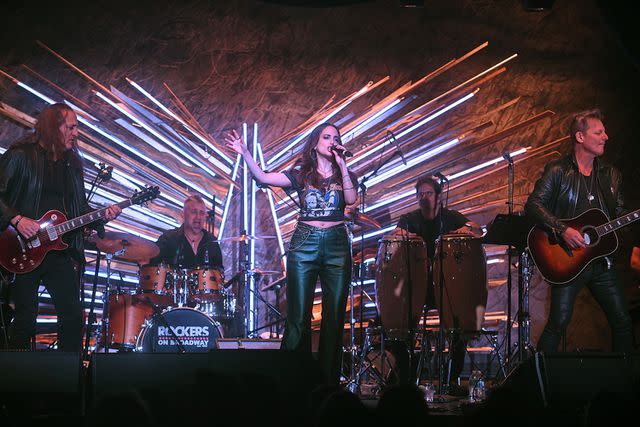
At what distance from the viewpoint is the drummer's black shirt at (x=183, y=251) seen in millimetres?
8375

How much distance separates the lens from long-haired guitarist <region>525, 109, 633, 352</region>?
17.7 ft

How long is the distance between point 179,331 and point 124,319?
0.60 meters

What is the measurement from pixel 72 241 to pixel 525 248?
11.1 feet

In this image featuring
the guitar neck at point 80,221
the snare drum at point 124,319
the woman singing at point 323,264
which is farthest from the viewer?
the snare drum at point 124,319

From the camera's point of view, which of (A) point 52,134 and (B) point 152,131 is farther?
(B) point 152,131

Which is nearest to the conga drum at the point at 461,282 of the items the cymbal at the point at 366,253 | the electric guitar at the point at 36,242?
the cymbal at the point at 366,253

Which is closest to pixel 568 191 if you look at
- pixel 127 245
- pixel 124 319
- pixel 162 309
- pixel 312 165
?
pixel 312 165

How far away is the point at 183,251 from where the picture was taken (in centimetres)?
845

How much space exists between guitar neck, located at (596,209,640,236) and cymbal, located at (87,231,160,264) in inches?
164

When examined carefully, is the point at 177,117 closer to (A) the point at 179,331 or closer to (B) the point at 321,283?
(A) the point at 179,331

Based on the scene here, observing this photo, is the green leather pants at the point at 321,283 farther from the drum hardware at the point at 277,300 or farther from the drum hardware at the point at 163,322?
the drum hardware at the point at 277,300

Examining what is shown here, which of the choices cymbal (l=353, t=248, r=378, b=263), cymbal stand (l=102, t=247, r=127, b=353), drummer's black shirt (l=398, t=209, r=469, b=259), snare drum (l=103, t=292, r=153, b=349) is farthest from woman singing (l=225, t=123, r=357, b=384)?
snare drum (l=103, t=292, r=153, b=349)

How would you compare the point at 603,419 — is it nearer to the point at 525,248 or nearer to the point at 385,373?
the point at 525,248

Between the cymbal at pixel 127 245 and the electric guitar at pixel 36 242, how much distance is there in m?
1.67
